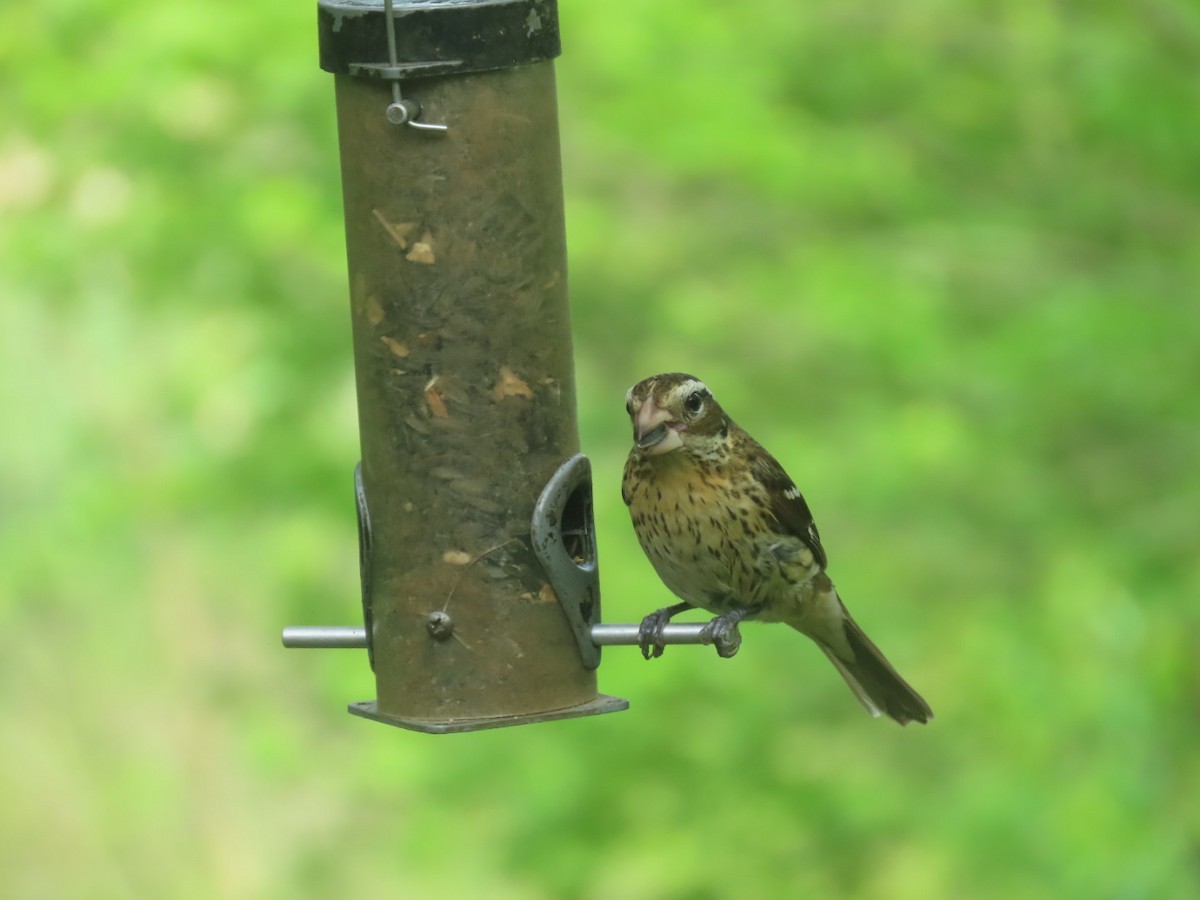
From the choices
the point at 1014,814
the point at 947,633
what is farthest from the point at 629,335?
the point at 1014,814

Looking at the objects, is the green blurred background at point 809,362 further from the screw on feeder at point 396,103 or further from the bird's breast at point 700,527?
the screw on feeder at point 396,103

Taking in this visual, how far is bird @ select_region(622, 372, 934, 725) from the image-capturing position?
5.48 metres

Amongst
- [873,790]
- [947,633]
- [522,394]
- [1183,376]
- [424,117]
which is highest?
[424,117]

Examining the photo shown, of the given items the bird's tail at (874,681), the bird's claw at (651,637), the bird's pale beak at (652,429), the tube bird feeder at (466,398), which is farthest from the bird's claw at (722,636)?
the bird's tail at (874,681)

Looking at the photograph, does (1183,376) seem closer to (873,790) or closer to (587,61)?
(873,790)

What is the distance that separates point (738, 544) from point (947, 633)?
3.65m

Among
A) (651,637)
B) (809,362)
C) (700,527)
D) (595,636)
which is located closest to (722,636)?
(651,637)

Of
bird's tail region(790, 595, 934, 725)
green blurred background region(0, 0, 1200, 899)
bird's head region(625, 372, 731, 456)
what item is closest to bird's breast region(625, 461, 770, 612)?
bird's head region(625, 372, 731, 456)

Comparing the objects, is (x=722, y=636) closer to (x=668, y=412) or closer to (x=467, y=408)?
(x=668, y=412)

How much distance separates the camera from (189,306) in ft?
31.6

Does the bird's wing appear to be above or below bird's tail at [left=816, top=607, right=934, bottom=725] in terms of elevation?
above

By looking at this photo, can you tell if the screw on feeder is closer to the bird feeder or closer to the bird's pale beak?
the bird feeder

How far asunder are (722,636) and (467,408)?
892 mm

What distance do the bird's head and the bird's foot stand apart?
492 millimetres
